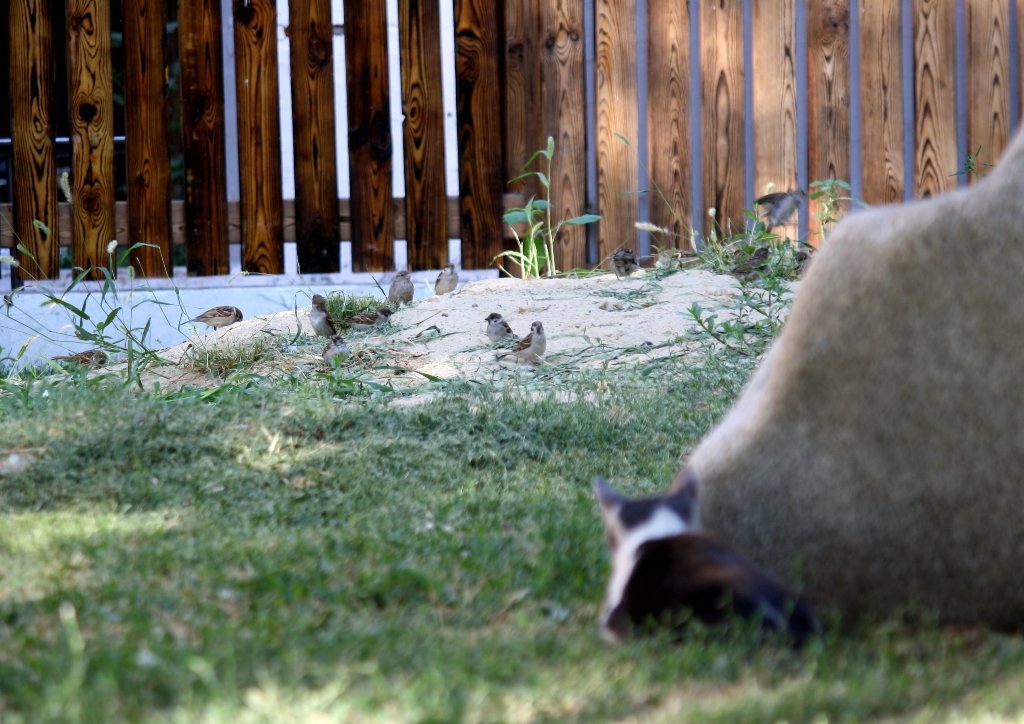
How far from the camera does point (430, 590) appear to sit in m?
2.96

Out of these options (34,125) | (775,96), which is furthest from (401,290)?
(775,96)

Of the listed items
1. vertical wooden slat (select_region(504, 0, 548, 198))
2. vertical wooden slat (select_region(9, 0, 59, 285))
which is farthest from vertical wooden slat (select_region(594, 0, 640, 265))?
vertical wooden slat (select_region(9, 0, 59, 285))

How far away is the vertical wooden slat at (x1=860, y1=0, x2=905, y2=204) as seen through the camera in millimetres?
8672

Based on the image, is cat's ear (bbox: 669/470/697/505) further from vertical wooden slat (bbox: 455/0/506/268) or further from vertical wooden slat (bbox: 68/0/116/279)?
vertical wooden slat (bbox: 68/0/116/279)

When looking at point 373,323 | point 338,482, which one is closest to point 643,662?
point 338,482

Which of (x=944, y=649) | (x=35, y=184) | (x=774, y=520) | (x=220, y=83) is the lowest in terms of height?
(x=944, y=649)

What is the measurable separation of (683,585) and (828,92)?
6746mm

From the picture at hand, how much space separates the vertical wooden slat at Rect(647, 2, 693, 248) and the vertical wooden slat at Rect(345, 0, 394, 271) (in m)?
1.81

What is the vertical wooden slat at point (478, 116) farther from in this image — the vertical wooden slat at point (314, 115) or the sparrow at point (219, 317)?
the sparrow at point (219, 317)

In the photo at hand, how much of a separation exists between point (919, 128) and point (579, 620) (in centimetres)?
689

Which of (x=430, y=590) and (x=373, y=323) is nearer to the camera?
(x=430, y=590)

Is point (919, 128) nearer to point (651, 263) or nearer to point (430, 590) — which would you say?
point (651, 263)

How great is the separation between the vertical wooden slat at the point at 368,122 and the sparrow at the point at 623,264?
155 cm

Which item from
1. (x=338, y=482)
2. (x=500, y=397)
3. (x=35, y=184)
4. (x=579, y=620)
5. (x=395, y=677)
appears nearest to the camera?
(x=395, y=677)
